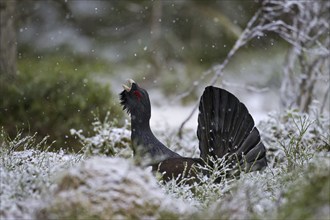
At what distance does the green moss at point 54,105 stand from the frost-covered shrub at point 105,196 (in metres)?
3.50

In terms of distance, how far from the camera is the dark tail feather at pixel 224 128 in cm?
425

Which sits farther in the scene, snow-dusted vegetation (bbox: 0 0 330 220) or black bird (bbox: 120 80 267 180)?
black bird (bbox: 120 80 267 180)

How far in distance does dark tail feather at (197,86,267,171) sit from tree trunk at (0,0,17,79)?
148 inches

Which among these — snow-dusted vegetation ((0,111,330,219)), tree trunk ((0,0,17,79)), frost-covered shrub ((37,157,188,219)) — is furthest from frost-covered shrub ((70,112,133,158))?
frost-covered shrub ((37,157,188,219))

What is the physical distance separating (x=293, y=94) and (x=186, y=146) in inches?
71.4

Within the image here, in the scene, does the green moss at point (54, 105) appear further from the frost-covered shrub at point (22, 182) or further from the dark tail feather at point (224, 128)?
the frost-covered shrub at point (22, 182)

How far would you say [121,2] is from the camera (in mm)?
11945

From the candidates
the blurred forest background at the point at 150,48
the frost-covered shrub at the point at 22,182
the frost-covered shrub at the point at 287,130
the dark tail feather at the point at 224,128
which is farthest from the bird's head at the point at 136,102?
the blurred forest background at the point at 150,48

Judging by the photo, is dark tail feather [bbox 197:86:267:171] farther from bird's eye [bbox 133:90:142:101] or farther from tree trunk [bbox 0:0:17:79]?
tree trunk [bbox 0:0:17:79]

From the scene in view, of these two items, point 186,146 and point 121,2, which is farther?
point 121,2

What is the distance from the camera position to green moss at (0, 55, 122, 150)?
6.80 m

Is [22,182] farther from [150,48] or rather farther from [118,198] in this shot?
[150,48]

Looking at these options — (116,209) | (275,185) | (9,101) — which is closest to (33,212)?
(116,209)

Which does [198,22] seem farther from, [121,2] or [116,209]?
[116,209]
